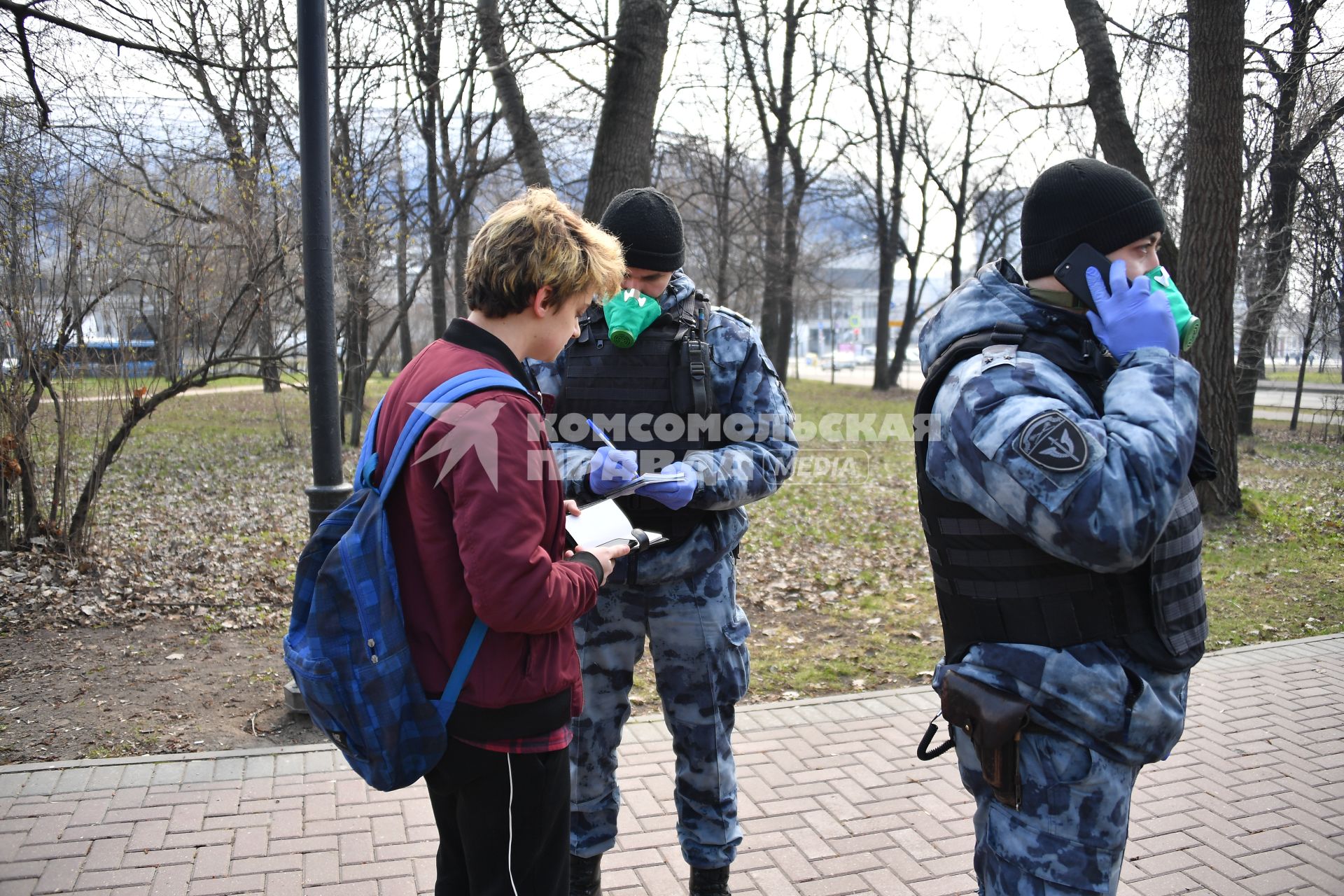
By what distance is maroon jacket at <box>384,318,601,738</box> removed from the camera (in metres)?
1.74

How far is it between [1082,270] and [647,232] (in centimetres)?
133

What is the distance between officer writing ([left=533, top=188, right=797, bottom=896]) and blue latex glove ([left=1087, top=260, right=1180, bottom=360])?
3.92 ft

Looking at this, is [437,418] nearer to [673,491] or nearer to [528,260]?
[528,260]

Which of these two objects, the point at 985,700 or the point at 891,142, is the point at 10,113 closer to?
the point at 985,700

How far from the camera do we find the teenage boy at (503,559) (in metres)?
1.75

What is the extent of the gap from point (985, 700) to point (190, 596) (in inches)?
232

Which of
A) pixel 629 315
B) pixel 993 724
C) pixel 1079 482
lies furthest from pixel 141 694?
pixel 1079 482

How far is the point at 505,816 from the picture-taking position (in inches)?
76.5

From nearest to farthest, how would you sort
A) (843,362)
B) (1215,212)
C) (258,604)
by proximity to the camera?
(258,604) → (1215,212) → (843,362)

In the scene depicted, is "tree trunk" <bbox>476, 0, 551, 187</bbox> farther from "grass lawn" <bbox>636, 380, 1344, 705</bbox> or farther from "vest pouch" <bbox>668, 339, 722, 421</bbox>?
"vest pouch" <bbox>668, 339, 722, 421</bbox>

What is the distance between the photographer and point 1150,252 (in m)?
1.92

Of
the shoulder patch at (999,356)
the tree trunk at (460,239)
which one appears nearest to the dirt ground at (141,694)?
the shoulder patch at (999,356)

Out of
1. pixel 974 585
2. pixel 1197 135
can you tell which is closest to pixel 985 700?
pixel 974 585

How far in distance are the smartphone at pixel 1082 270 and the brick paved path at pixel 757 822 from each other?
2.15 m
